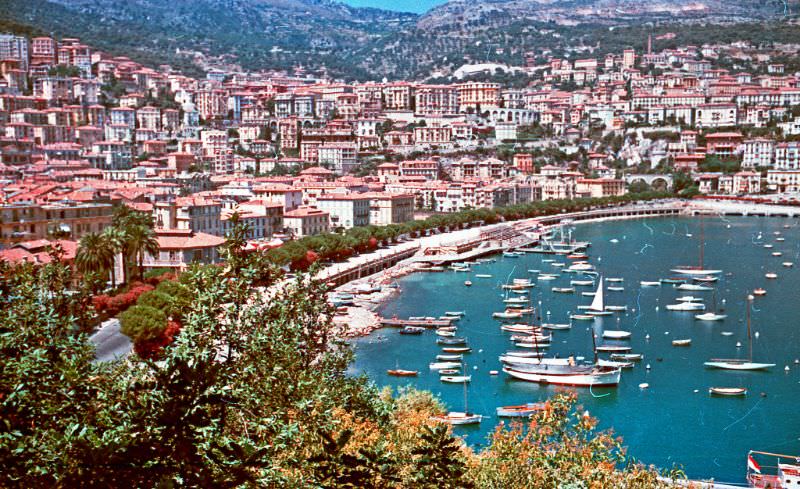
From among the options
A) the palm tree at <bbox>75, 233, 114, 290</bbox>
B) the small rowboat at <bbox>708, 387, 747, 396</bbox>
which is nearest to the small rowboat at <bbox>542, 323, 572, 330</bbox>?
the small rowboat at <bbox>708, 387, 747, 396</bbox>

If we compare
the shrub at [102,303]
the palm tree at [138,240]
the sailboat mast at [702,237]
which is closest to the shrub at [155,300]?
the shrub at [102,303]

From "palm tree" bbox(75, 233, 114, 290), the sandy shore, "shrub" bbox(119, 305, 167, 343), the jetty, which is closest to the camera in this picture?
"shrub" bbox(119, 305, 167, 343)

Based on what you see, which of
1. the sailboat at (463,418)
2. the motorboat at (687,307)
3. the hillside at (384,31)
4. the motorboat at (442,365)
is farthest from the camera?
the hillside at (384,31)

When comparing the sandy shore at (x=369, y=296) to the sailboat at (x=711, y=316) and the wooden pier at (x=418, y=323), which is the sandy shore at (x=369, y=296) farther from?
the sailboat at (x=711, y=316)

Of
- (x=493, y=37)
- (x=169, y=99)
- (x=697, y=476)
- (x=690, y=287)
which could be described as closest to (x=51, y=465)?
(x=697, y=476)

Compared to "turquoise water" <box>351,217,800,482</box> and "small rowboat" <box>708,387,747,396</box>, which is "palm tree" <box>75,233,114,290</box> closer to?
"turquoise water" <box>351,217,800,482</box>

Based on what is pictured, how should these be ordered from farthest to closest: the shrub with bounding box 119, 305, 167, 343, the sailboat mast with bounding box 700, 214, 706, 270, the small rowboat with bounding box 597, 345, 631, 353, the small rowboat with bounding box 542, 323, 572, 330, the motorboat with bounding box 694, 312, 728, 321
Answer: the sailboat mast with bounding box 700, 214, 706, 270 → the motorboat with bounding box 694, 312, 728, 321 → the small rowboat with bounding box 542, 323, 572, 330 → the small rowboat with bounding box 597, 345, 631, 353 → the shrub with bounding box 119, 305, 167, 343

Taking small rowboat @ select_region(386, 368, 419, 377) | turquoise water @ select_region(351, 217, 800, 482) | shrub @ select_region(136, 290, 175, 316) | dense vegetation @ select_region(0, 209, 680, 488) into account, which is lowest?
turquoise water @ select_region(351, 217, 800, 482)
